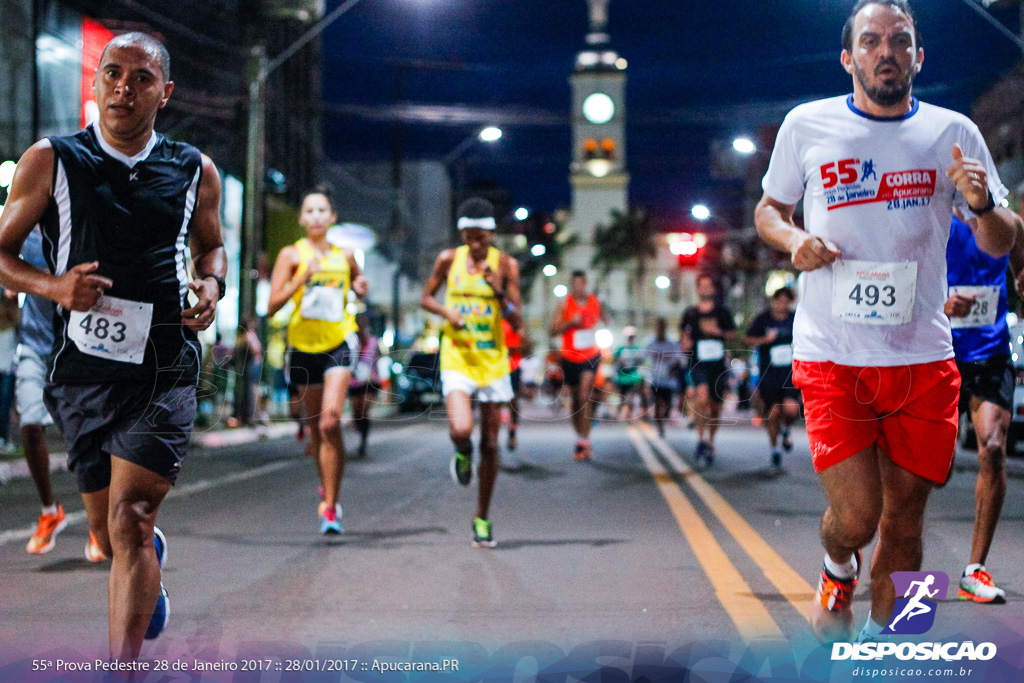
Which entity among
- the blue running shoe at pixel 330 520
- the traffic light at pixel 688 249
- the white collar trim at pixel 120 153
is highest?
the traffic light at pixel 688 249

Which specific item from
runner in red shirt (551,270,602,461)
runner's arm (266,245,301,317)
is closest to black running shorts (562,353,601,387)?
runner in red shirt (551,270,602,461)

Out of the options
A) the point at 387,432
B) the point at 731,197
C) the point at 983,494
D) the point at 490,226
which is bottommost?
the point at 387,432

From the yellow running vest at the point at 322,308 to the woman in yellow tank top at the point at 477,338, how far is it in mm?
775

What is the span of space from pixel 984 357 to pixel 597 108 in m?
18.9

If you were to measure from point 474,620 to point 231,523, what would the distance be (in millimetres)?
3861

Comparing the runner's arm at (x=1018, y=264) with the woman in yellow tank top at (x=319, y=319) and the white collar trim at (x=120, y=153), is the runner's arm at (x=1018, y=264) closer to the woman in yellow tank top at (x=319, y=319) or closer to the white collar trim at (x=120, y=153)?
the white collar trim at (x=120, y=153)

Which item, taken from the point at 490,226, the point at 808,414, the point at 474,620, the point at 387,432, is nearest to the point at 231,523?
the point at 490,226

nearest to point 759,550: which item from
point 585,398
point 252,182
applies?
point 585,398

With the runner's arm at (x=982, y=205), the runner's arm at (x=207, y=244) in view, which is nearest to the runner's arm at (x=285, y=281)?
the runner's arm at (x=207, y=244)

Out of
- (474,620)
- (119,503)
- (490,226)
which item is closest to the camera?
(119,503)

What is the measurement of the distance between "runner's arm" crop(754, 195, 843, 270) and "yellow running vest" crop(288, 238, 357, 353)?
177 inches

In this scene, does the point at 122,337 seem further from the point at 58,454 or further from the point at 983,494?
the point at 58,454

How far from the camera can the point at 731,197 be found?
342ft

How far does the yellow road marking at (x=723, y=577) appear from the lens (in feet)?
16.0
